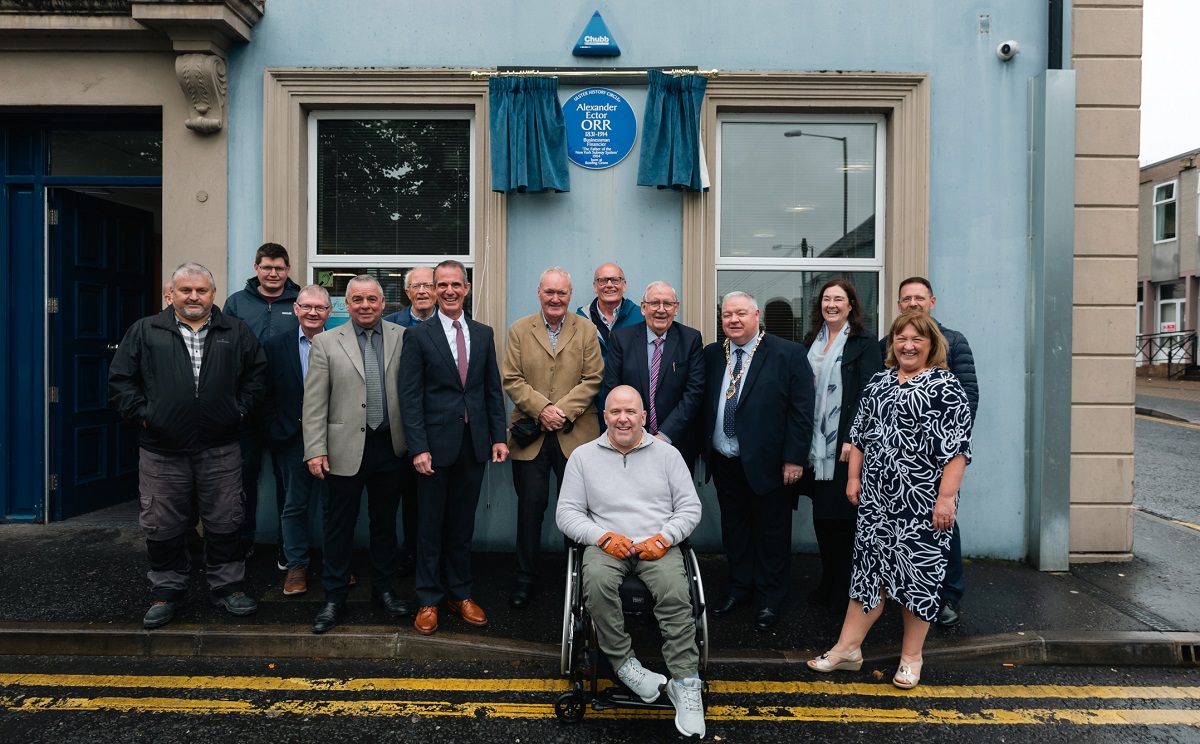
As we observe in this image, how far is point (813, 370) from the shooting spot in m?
4.61

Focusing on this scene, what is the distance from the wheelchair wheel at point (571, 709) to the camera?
3.27m

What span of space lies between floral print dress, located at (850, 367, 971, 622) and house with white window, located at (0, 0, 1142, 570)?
6.47ft

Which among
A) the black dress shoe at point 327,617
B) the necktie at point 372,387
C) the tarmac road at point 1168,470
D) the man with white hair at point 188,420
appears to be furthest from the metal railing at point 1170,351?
the man with white hair at point 188,420

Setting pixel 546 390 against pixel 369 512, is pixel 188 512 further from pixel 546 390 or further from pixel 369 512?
pixel 546 390

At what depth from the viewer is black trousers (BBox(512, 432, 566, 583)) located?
476 cm

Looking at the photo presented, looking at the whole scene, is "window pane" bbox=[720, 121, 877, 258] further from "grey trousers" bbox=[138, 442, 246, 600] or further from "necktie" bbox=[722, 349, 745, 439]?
"grey trousers" bbox=[138, 442, 246, 600]

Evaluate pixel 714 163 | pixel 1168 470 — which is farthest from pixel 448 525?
pixel 1168 470

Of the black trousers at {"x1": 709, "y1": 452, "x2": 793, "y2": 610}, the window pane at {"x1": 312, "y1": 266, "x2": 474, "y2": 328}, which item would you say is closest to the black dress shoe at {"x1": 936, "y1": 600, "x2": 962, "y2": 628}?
the black trousers at {"x1": 709, "y1": 452, "x2": 793, "y2": 610}

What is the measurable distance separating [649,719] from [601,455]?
1.27 meters

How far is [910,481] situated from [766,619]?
4.19 feet

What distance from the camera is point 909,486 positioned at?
3.63m

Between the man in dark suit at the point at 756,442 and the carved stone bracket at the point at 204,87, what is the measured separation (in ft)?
13.8

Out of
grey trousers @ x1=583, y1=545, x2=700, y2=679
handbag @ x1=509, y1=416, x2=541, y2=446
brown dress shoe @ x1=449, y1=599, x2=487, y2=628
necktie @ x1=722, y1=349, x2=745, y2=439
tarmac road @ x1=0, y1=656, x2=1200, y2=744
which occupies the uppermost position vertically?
necktie @ x1=722, y1=349, x2=745, y2=439

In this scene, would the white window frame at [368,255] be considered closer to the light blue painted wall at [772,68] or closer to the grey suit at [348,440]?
the light blue painted wall at [772,68]
